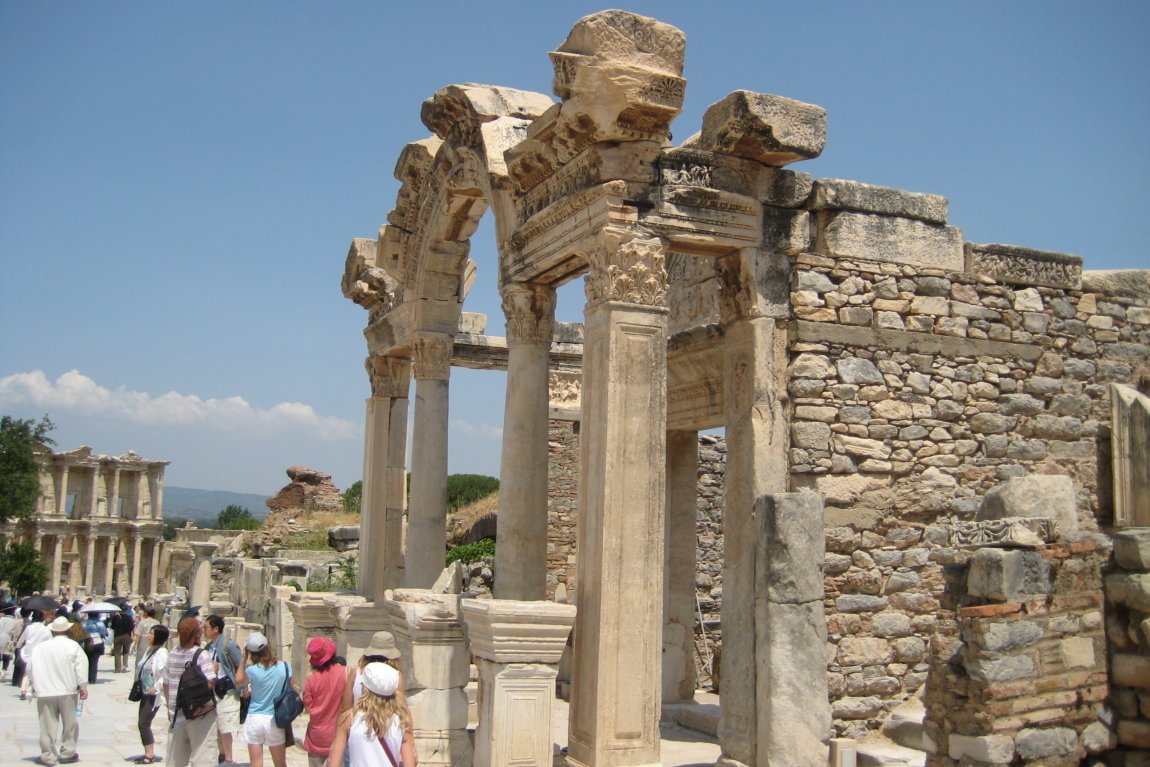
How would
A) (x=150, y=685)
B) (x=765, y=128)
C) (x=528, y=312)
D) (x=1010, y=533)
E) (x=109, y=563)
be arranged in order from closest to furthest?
(x=1010, y=533)
(x=765, y=128)
(x=528, y=312)
(x=150, y=685)
(x=109, y=563)

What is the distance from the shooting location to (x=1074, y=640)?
6.96m

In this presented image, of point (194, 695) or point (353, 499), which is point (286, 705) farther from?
point (353, 499)

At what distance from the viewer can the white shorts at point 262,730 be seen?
791 cm

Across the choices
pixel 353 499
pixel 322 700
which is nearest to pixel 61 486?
pixel 353 499

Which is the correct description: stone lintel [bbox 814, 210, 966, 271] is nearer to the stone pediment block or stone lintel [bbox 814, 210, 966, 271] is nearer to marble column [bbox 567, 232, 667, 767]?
the stone pediment block

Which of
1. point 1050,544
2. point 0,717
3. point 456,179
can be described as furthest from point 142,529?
point 1050,544

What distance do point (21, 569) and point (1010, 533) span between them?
4999cm

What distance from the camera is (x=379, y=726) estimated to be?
578 centimetres

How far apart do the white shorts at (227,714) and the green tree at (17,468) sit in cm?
5032

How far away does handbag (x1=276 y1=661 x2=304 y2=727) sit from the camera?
312 inches

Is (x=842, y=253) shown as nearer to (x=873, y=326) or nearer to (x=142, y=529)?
(x=873, y=326)

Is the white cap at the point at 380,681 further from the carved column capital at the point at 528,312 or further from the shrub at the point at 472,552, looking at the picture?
the shrub at the point at 472,552

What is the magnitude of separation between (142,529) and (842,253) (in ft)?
245

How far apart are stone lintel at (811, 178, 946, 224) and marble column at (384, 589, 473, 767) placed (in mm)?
4562
